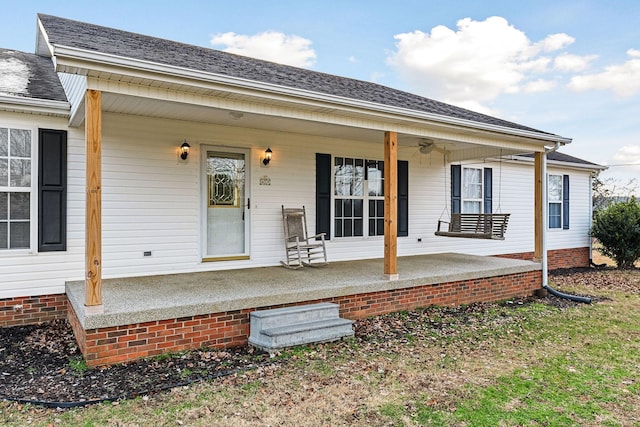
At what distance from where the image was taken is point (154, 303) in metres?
4.20

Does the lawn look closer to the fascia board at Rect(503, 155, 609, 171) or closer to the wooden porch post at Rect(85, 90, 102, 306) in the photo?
the wooden porch post at Rect(85, 90, 102, 306)

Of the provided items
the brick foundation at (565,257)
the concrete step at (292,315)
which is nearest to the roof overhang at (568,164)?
the brick foundation at (565,257)

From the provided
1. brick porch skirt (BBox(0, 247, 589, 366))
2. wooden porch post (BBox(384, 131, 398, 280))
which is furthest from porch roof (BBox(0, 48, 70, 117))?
wooden porch post (BBox(384, 131, 398, 280))

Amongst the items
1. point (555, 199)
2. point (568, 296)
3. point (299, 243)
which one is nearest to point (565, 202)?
point (555, 199)

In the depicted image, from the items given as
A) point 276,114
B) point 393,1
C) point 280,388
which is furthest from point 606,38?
point 280,388

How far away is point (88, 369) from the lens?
12.2ft

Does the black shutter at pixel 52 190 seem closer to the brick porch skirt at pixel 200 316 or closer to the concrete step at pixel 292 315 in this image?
the brick porch skirt at pixel 200 316

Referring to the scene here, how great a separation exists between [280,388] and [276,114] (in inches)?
116

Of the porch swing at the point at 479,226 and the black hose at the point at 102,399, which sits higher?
the porch swing at the point at 479,226

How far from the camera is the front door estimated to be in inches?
250

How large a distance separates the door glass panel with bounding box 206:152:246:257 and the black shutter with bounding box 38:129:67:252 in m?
1.84

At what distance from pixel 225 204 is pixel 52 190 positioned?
Result: 2.24 meters

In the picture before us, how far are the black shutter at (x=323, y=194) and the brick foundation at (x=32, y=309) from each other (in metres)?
3.86

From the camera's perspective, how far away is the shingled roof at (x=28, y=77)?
17.0ft
